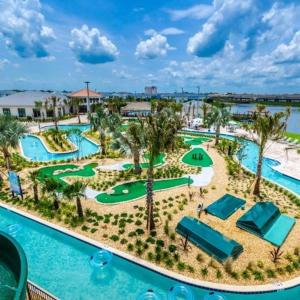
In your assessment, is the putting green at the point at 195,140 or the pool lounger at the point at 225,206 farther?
the putting green at the point at 195,140

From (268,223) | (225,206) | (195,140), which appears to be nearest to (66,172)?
(225,206)

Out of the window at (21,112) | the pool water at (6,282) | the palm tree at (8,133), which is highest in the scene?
the palm tree at (8,133)

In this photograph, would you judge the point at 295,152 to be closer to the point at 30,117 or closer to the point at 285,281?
the point at 285,281

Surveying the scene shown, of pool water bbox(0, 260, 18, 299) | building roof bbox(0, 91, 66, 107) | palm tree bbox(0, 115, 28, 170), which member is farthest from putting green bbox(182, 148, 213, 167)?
building roof bbox(0, 91, 66, 107)

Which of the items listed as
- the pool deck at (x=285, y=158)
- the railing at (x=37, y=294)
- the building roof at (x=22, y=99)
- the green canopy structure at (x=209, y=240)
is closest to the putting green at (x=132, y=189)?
the green canopy structure at (x=209, y=240)

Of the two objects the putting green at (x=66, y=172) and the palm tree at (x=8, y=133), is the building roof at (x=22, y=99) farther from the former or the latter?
the palm tree at (x=8, y=133)

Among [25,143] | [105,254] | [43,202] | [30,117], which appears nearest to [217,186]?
[105,254]
